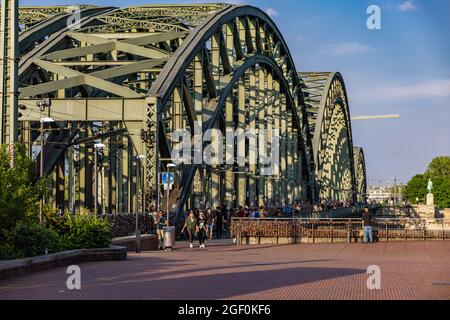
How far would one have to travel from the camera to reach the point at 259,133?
58750 millimetres

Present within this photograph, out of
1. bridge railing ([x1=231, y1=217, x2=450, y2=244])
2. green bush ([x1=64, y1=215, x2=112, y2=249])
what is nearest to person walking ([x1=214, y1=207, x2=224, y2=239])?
bridge railing ([x1=231, y1=217, x2=450, y2=244])

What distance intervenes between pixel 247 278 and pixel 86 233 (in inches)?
257

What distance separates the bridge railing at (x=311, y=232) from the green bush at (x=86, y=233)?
12.9 metres

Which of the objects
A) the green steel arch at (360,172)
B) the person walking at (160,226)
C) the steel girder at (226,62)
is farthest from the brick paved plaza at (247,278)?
the green steel arch at (360,172)

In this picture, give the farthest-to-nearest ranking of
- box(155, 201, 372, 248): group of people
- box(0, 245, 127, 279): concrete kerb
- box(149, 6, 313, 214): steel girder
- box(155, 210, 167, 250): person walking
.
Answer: box(149, 6, 313, 214): steel girder, box(155, 201, 372, 248): group of people, box(155, 210, 167, 250): person walking, box(0, 245, 127, 279): concrete kerb

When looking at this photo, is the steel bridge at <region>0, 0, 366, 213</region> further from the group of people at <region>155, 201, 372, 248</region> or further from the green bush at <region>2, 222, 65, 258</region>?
the green bush at <region>2, 222, 65, 258</region>

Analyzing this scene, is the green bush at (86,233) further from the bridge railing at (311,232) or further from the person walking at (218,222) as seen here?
the person walking at (218,222)

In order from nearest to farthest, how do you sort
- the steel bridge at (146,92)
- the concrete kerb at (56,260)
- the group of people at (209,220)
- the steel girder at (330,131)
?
the concrete kerb at (56,260), the group of people at (209,220), the steel bridge at (146,92), the steel girder at (330,131)

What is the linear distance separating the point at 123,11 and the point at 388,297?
36.7 m

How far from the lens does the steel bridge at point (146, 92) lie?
3488cm

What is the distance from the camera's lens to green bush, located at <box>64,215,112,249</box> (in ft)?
74.9

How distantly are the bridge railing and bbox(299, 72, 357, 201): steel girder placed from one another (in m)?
41.1

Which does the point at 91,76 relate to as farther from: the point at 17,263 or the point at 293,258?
the point at 17,263

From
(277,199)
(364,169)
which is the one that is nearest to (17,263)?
(277,199)
